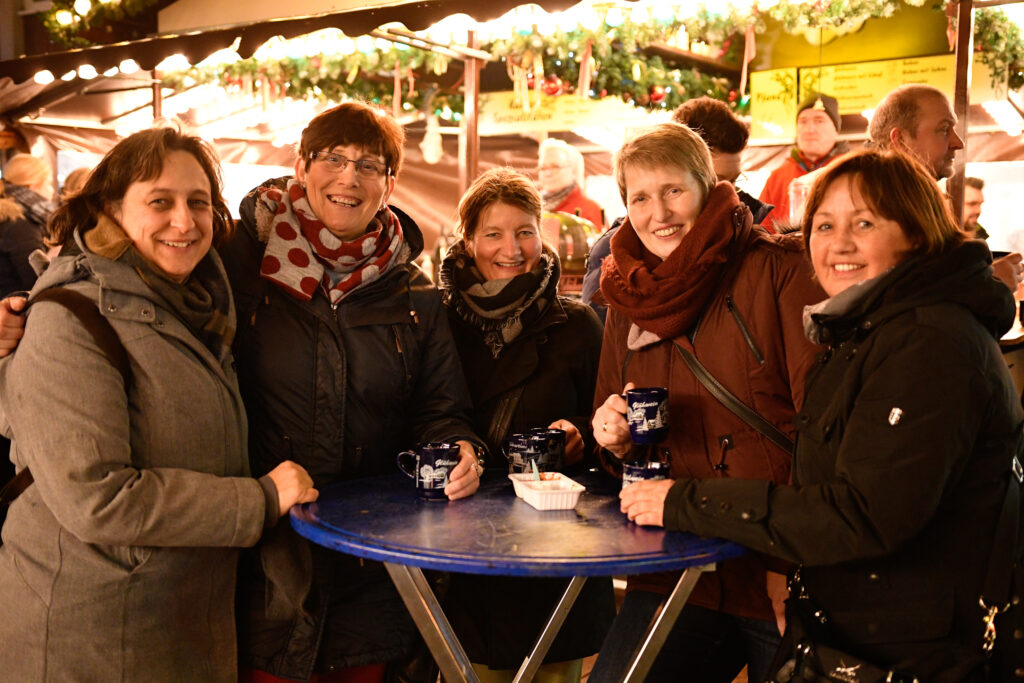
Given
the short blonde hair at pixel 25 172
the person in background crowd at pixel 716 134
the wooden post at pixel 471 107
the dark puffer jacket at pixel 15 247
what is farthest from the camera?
the short blonde hair at pixel 25 172

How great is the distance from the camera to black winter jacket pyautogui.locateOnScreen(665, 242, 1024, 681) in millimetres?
1714

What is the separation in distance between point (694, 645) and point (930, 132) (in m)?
2.21

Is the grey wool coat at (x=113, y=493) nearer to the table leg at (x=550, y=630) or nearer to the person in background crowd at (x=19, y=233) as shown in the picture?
the table leg at (x=550, y=630)

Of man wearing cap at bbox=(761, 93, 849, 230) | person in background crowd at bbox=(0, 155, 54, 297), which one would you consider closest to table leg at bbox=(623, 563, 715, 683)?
man wearing cap at bbox=(761, 93, 849, 230)

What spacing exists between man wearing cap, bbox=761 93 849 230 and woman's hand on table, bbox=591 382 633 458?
340 centimetres

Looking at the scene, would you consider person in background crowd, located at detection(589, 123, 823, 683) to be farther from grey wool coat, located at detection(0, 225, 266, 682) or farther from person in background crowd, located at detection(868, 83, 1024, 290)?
person in background crowd, located at detection(868, 83, 1024, 290)

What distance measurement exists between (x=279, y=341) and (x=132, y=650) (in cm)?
77

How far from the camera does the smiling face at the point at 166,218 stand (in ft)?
7.02

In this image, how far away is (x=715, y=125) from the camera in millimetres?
3523

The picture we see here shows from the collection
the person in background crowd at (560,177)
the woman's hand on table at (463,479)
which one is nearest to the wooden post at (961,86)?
the person in background crowd at (560,177)

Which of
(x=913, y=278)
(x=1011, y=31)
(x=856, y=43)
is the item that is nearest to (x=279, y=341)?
(x=913, y=278)

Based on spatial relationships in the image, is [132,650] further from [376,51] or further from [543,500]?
[376,51]

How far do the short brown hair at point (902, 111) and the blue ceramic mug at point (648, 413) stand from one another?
195 centimetres

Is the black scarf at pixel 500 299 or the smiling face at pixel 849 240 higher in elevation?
the smiling face at pixel 849 240
